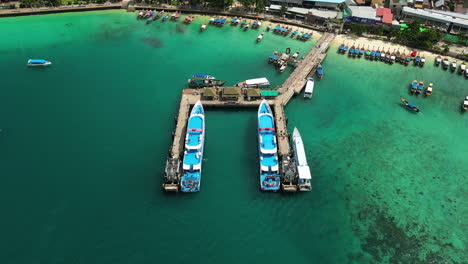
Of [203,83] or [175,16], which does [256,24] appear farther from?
[203,83]

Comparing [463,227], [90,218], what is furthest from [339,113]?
A: [90,218]

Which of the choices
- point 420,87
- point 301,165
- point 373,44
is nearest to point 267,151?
point 301,165

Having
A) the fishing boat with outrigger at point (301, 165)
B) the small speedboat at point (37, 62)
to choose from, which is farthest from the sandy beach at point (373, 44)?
the small speedboat at point (37, 62)

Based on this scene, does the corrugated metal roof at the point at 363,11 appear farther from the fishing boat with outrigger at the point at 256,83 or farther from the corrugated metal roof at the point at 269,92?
the corrugated metal roof at the point at 269,92

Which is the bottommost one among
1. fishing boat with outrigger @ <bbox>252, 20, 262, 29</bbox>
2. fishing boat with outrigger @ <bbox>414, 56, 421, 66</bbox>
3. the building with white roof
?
fishing boat with outrigger @ <bbox>414, 56, 421, 66</bbox>

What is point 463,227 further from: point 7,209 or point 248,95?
point 7,209

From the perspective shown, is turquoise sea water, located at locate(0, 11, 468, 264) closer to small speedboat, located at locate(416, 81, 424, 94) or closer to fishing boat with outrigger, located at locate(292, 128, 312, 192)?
fishing boat with outrigger, located at locate(292, 128, 312, 192)

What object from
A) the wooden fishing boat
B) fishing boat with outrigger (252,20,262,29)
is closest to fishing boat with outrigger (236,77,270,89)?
the wooden fishing boat
